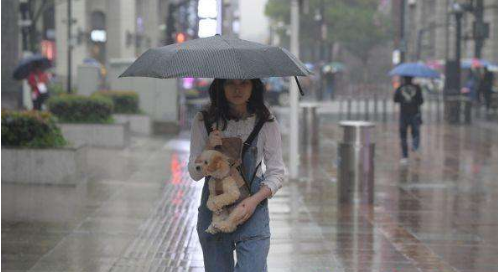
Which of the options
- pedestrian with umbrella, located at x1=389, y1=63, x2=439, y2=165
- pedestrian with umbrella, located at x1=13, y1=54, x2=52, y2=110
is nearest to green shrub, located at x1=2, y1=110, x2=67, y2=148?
pedestrian with umbrella, located at x1=13, y1=54, x2=52, y2=110

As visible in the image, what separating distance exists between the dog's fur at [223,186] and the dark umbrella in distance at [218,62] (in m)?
0.45

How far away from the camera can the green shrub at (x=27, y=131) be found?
540 inches

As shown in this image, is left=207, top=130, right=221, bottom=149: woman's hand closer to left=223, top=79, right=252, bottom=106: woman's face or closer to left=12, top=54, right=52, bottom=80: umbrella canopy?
left=223, top=79, right=252, bottom=106: woman's face

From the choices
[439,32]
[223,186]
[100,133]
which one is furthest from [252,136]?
[439,32]

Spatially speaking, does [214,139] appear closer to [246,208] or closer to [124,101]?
[246,208]

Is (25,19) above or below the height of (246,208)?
above

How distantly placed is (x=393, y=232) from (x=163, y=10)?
6402cm

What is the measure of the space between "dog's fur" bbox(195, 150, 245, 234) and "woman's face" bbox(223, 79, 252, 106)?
1.16ft

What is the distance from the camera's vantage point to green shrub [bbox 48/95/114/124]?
1997cm

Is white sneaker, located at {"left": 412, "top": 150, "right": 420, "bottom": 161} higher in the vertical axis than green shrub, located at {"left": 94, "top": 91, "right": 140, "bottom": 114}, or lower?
lower

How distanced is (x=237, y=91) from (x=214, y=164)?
472mm

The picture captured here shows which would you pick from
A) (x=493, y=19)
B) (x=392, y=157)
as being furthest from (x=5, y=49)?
(x=493, y=19)

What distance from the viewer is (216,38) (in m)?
5.76

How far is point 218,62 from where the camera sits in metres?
5.40
